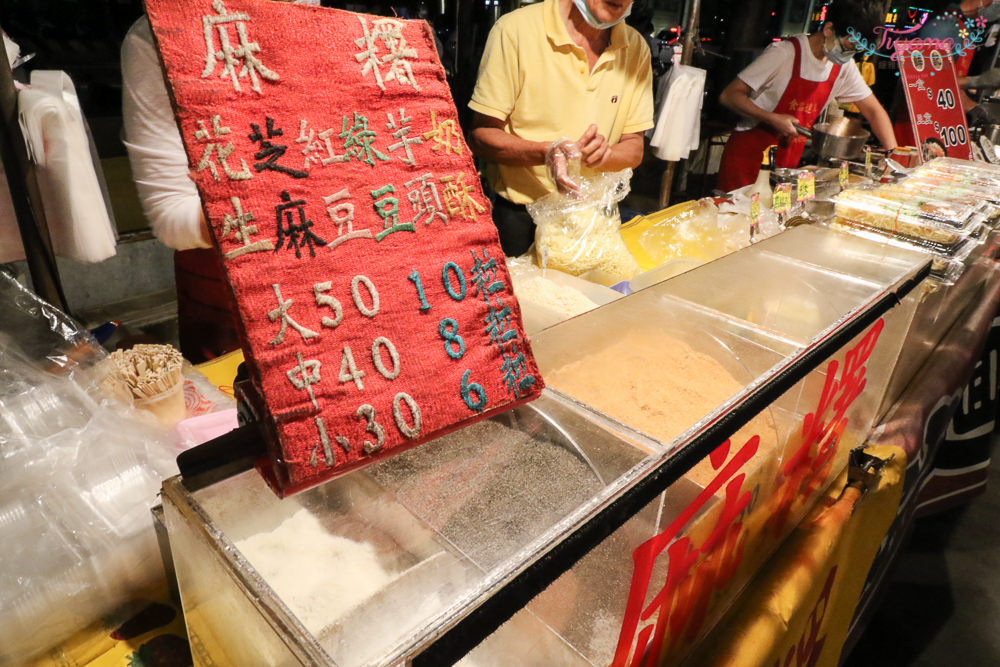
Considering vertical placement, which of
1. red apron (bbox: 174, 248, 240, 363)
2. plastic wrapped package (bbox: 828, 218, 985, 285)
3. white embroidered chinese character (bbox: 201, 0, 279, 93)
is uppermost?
white embroidered chinese character (bbox: 201, 0, 279, 93)

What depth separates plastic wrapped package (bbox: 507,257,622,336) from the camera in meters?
1.67

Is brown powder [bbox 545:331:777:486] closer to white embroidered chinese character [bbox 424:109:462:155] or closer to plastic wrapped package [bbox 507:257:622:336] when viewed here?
plastic wrapped package [bbox 507:257:622:336]

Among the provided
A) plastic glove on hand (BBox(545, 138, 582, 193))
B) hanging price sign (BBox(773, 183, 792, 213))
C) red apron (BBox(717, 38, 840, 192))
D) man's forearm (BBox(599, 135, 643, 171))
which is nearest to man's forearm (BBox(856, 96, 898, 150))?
red apron (BBox(717, 38, 840, 192))

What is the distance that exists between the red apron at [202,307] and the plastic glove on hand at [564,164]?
1211 mm

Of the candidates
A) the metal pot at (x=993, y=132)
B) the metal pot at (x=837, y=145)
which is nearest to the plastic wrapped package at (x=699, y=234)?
the metal pot at (x=837, y=145)

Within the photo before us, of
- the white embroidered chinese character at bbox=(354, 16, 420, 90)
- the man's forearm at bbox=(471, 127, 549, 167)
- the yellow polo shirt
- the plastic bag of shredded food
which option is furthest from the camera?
the yellow polo shirt

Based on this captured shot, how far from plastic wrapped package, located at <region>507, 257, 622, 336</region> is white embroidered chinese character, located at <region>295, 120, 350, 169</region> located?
920 mm

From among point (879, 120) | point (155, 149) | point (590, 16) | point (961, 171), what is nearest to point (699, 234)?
point (590, 16)

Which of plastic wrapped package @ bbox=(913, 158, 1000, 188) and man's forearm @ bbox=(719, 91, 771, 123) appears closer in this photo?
plastic wrapped package @ bbox=(913, 158, 1000, 188)

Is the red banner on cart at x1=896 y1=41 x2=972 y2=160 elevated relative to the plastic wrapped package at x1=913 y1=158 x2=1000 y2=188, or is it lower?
elevated

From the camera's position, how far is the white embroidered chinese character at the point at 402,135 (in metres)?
0.78

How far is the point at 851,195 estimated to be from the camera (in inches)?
88.4

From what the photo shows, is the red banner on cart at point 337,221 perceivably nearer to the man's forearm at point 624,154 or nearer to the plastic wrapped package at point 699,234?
the plastic wrapped package at point 699,234

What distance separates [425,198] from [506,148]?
1898 mm
